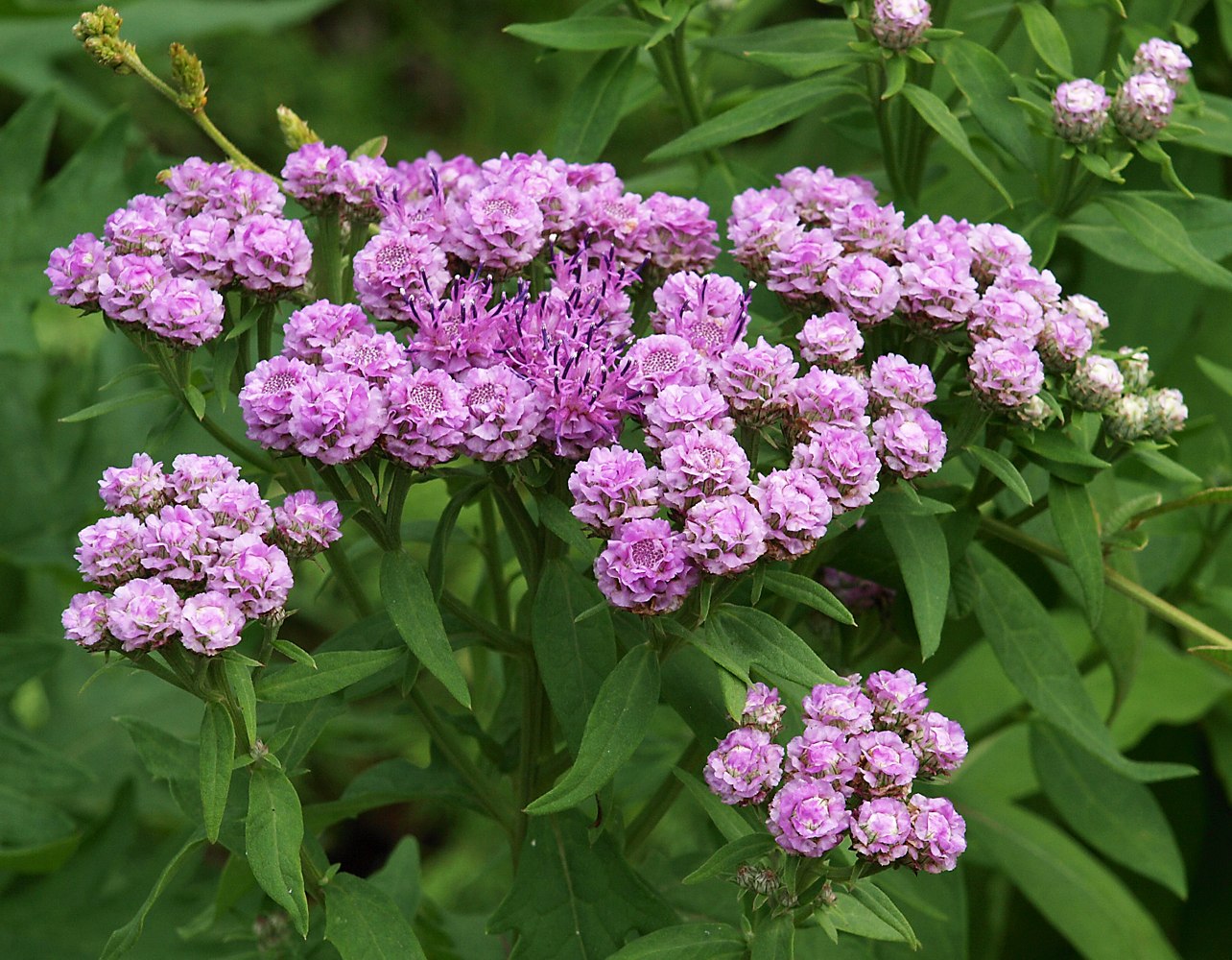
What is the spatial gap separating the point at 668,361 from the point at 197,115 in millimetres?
697

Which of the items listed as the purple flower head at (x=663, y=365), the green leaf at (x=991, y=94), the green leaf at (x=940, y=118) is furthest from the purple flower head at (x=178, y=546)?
the green leaf at (x=991, y=94)

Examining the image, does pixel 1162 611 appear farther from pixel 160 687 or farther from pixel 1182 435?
pixel 160 687

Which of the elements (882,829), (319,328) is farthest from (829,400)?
(319,328)

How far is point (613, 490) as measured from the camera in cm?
128

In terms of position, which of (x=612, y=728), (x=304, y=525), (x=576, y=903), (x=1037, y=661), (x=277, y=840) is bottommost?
(x=576, y=903)

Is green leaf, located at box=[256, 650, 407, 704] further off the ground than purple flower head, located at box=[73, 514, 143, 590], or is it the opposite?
purple flower head, located at box=[73, 514, 143, 590]

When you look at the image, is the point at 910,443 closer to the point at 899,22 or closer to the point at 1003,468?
the point at 1003,468

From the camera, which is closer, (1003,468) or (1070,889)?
(1003,468)

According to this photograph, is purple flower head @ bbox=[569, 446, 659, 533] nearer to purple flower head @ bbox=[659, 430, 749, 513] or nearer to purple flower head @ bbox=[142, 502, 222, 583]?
purple flower head @ bbox=[659, 430, 749, 513]

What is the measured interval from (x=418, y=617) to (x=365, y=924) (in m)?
0.36

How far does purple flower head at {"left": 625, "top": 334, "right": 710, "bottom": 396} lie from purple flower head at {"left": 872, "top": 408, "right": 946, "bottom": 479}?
0.18m

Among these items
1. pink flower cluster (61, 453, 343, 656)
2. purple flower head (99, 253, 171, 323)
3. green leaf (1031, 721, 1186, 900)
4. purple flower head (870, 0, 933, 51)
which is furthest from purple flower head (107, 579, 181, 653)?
green leaf (1031, 721, 1186, 900)

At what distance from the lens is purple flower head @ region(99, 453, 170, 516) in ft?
4.37

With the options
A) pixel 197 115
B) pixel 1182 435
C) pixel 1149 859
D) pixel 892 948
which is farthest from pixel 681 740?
pixel 197 115
